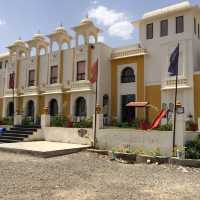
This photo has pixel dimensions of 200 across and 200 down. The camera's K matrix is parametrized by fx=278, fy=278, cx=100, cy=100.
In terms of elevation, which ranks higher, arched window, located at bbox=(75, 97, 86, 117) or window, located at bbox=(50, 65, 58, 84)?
window, located at bbox=(50, 65, 58, 84)

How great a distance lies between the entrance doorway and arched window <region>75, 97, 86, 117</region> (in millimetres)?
3352

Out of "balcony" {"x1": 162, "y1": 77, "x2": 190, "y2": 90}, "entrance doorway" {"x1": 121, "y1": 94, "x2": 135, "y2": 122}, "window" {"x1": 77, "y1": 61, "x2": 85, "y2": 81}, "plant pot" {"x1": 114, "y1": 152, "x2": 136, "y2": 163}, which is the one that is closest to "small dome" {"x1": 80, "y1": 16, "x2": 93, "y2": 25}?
"window" {"x1": 77, "y1": 61, "x2": 85, "y2": 81}

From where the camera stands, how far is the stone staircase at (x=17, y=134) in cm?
2005

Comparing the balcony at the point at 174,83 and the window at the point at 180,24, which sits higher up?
the window at the point at 180,24

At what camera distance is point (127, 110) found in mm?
23688

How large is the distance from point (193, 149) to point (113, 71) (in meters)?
12.8

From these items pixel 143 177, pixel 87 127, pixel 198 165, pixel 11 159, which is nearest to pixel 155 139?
pixel 198 165

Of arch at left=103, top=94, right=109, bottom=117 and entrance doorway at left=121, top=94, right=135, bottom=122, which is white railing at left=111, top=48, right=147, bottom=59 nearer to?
entrance doorway at left=121, top=94, right=135, bottom=122

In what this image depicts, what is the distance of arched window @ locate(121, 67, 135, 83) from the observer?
2364 centimetres

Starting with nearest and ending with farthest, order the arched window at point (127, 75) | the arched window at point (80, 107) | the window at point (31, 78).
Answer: the arched window at point (127, 75) → the arched window at point (80, 107) → the window at point (31, 78)

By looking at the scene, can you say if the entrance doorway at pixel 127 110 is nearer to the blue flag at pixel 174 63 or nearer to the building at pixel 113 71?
the building at pixel 113 71

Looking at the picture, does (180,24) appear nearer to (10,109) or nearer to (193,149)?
(193,149)

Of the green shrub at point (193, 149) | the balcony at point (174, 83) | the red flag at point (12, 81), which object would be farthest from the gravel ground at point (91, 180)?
the red flag at point (12, 81)

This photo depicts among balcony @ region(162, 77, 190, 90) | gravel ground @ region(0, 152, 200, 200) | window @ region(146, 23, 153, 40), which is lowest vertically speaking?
gravel ground @ region(0, 152, 200, 200)
